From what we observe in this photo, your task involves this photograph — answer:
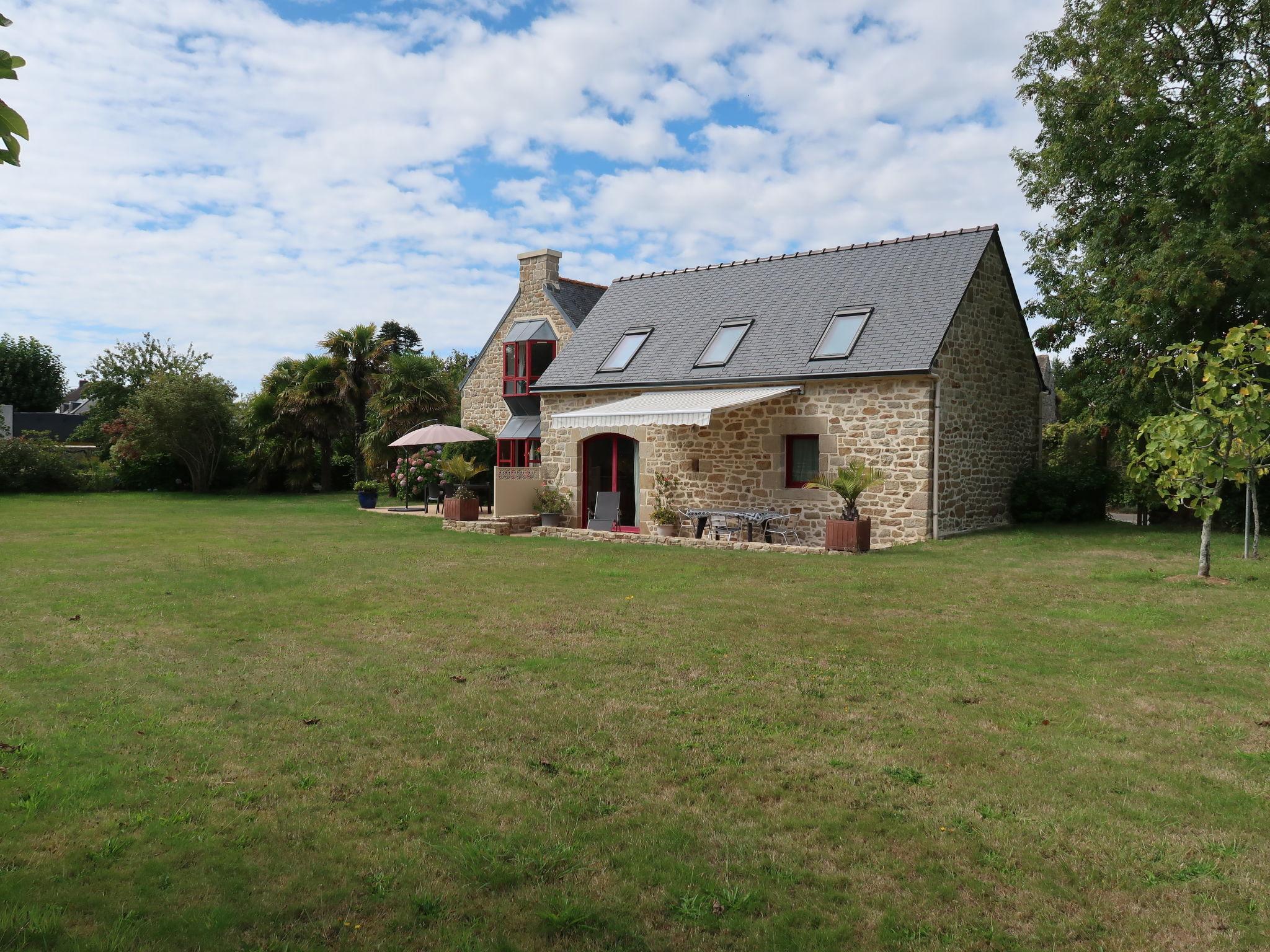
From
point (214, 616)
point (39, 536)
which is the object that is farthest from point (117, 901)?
point (39, 536)

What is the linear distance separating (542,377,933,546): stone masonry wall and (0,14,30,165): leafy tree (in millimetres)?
15903

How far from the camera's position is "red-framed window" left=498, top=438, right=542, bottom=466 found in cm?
2675

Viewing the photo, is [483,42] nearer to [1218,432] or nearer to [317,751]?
[317,751]

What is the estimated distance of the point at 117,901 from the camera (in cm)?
345

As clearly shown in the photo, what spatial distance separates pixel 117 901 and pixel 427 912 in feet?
4.18

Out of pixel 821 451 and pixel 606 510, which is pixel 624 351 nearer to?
pixel 606 510

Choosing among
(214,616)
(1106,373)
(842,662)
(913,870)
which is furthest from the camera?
(1106,373)

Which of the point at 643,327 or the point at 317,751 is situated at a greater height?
the point at 643,327

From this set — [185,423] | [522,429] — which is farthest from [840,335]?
[185,423]

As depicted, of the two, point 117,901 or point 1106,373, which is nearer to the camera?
point 117,901

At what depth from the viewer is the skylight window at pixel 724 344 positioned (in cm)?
1986

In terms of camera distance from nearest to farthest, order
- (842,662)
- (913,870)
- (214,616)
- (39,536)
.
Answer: (913,870)
(842,662)
(214,616)
(39,536)

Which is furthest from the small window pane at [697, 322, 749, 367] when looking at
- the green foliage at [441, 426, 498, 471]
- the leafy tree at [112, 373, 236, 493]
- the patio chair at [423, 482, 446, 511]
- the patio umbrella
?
the leafy tree at [112, 373, 236, 493]

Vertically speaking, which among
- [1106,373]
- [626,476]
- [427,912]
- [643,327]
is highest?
[643,327]
